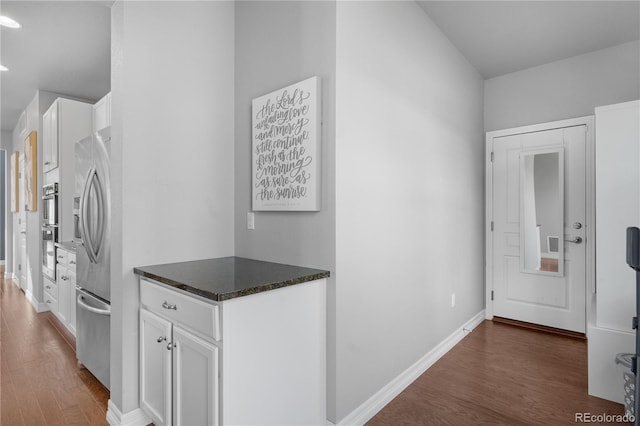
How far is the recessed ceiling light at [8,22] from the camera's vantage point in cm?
260

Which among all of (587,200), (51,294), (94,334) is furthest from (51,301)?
(587,200)

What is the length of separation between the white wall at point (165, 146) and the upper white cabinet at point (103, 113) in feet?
3.19

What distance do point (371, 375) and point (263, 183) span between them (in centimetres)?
133

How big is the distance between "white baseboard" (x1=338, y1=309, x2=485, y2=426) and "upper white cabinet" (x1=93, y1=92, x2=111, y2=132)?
2.75 m

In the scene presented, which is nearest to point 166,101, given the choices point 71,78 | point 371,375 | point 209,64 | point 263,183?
point 209,64

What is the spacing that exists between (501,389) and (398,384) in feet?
2.33

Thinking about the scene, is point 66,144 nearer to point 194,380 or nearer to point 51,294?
point 51,294

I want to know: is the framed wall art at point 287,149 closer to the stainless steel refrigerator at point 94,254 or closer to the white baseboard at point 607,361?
the stainless steel refrigerator at point 94,254

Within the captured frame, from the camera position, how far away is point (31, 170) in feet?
14.4

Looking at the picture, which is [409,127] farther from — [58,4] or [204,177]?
[58,4]

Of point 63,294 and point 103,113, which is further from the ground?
point 103,113

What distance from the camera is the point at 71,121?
3650 millimetres

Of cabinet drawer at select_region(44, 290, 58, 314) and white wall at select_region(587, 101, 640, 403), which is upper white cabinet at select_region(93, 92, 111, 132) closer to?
cabinet drawer at select_region(44, 290, 58, 314)

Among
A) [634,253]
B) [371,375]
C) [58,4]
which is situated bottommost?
[371,375]
